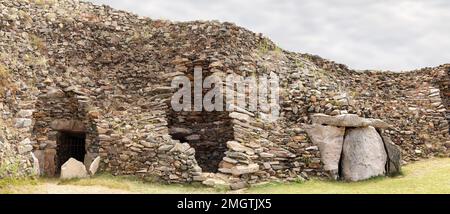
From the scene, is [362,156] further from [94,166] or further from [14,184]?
[14,184]

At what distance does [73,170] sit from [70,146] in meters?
3.07

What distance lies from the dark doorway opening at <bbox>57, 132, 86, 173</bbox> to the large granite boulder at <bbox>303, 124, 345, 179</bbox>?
30.4 ft

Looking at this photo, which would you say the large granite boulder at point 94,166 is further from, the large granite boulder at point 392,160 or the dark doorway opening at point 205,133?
the large granite boulder at point 392,160

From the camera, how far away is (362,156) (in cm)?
1630

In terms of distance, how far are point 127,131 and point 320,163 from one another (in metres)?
7.13

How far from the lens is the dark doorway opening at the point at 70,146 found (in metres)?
18.1

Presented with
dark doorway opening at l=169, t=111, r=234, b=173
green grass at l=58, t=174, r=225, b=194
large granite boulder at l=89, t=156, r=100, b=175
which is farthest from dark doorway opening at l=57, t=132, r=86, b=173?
dark doorway opening at l=169, t=111, r=234, b=173

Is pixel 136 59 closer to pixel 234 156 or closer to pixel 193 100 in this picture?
pixel 193 100

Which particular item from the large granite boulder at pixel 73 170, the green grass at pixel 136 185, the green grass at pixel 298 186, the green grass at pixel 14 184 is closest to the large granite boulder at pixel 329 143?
the green grass at pixel 298 186

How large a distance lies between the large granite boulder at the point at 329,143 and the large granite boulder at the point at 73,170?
27.1 feet

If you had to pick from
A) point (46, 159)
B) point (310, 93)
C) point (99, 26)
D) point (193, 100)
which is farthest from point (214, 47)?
point (46, 159)

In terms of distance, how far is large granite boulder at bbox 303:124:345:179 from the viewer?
1628cm

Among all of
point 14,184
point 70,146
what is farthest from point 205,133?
point 14,184

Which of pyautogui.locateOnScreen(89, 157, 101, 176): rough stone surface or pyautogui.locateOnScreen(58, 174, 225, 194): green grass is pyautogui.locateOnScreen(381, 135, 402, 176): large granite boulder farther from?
pyautogui.locateOnScreen(89, 157, 101, 176): rough stone surface
